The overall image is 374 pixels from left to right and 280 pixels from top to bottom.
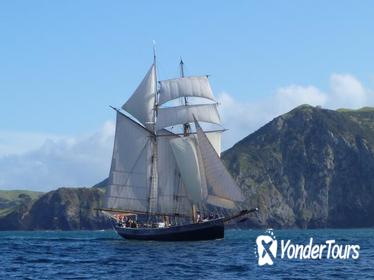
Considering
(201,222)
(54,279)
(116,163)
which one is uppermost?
(116,163)

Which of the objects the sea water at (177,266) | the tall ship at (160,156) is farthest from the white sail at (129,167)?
the sea water at (177,266)

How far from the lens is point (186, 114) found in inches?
5128

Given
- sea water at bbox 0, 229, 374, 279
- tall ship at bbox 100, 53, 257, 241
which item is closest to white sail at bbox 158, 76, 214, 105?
tall ship at bbox 100, 53, 257, 241

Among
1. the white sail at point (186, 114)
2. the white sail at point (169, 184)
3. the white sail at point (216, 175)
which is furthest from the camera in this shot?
the white sail at point (186, 114)

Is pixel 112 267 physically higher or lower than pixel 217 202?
lower

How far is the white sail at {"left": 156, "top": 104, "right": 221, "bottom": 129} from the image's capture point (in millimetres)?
130000

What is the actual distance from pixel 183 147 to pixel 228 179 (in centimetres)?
1278

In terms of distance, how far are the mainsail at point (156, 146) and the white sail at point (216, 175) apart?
239 inches

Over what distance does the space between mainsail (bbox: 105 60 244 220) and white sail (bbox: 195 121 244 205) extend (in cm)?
607

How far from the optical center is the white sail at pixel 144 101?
13288cm

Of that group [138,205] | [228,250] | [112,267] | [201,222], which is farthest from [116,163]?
[112,267]

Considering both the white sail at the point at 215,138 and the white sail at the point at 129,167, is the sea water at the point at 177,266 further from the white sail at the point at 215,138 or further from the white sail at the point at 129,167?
the white sail at the point at 215,138

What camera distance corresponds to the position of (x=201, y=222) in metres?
126

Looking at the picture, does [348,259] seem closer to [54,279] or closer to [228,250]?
[228,250]
